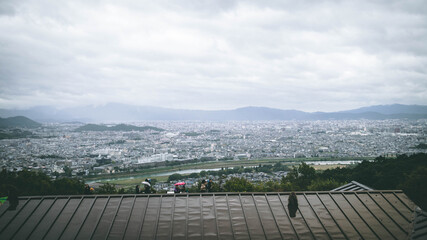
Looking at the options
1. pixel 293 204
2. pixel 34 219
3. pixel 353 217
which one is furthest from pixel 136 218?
pixel 353 217

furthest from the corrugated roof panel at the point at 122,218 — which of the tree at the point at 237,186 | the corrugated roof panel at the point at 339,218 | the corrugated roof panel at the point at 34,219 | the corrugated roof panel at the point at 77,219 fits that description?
the tree at the point at 237,186

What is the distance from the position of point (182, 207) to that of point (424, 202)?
11.9 m

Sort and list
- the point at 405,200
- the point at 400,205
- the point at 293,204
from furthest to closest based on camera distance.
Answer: the point at 405,200 < the point at 400,205 < the point at 293,204

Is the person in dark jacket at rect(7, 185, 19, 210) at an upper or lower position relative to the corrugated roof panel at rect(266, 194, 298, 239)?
upper

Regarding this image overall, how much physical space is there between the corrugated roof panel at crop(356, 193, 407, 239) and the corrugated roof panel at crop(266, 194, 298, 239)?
3855 mm

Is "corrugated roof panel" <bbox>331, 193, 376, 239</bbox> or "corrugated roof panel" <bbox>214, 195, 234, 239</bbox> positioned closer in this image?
"corrugated roof panel" <bbox>214, 195, 234, 239</bbox>

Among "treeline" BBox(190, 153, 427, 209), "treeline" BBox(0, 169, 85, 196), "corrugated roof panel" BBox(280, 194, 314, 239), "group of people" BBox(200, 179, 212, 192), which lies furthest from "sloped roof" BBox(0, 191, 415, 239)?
"treeline" BBox(0, 169, 85, 196)

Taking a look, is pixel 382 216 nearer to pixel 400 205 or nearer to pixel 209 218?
pixel 400 205

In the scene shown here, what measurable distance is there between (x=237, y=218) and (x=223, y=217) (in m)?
0.57

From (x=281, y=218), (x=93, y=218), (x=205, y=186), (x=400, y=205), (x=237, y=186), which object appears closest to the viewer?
(x=93, y=218)

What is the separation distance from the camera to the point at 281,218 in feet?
33.8

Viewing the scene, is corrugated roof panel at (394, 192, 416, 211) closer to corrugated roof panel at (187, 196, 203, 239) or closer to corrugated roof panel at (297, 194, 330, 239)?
corrugated roof panel at (297, 194, 330, 239)

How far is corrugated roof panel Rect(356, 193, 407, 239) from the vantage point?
381 inches

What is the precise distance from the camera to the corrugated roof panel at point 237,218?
950cm
